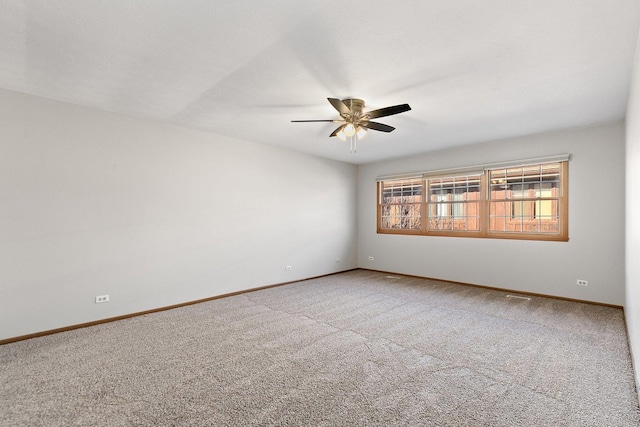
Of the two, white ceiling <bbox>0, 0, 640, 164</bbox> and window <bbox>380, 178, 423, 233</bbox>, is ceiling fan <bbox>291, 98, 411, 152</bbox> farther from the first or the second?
window <bbox>380, 178, 423, 233</bbox>

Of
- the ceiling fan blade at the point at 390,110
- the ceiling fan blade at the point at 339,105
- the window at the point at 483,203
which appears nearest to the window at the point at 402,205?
the window at the point at 483,203

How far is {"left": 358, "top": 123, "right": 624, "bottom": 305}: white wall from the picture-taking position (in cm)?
421

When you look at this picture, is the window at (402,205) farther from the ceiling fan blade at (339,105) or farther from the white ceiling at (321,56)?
the ceiling fan blade at (339,105)

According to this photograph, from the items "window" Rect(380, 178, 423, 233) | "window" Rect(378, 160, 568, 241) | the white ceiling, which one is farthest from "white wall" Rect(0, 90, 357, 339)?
"window" Rect(378, 160, 568, 241)

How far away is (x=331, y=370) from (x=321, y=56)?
260 centimetres

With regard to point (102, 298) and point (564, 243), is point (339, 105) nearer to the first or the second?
point (102, 298)

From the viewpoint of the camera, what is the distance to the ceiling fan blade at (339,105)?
9.62 ft

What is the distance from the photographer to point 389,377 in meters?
2.42

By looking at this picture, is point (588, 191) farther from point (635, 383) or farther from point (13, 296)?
point (13, 296)

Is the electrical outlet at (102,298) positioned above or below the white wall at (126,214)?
below

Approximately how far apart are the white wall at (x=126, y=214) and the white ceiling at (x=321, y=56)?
1.42 feet

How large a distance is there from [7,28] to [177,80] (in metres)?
1.15

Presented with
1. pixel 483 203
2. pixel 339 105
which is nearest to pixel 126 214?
pixel 339 105

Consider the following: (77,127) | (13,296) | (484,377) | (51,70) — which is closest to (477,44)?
(484,377)
